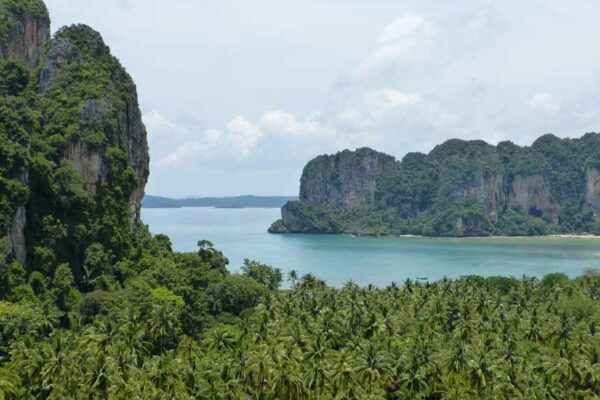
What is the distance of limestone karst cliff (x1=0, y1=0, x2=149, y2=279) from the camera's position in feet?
276

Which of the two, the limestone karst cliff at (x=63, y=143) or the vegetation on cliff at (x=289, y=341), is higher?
the limestone karst cliff at (x=63, y=143)

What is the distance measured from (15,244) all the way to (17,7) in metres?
47.7

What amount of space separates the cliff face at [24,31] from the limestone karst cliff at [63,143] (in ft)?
0.49

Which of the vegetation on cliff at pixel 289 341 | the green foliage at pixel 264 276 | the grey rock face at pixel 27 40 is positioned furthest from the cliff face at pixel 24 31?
the green foliage at pixel 264 276

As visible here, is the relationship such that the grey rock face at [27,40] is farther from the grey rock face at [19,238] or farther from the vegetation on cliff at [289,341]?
the vegetation on cliff at [289,341]

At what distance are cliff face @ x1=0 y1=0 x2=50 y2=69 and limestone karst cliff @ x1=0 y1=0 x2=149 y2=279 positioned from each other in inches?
5.8

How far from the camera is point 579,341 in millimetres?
60781

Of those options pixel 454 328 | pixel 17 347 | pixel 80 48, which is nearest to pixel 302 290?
pixel 454 328

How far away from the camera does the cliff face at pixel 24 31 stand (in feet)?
362

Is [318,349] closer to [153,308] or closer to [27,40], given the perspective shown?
[153,308]

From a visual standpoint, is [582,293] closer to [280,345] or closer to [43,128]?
[280,345]

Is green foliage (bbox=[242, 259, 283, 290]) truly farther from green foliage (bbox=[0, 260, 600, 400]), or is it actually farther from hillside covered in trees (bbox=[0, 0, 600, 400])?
green foliage (bbox=[0, 260, 600, 400])

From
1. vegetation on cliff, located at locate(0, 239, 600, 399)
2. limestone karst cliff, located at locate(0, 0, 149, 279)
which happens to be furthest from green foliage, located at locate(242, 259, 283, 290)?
limestone karst cliff, located at locate(0, 0, 149, 279)

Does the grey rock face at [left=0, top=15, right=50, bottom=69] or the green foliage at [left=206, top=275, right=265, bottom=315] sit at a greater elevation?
the grey rock face at [left=0, top=15, right=50, bottom=69]
